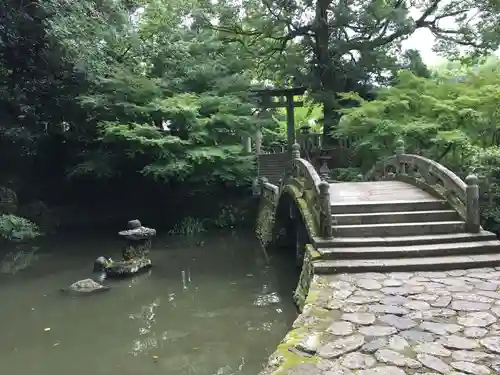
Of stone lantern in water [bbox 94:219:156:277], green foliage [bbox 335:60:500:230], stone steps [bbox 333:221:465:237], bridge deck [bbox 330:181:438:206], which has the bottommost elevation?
stone lantern in water [bbox 94:219:156:277]

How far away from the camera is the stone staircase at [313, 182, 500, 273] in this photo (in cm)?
649

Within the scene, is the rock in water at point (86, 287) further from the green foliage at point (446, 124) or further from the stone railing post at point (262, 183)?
the green foliage at point (446, 124)

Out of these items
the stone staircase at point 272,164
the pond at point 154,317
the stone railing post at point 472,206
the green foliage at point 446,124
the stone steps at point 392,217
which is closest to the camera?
the pond at point 154,317

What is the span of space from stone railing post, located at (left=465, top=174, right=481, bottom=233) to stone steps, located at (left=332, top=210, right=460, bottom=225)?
19.1 inches

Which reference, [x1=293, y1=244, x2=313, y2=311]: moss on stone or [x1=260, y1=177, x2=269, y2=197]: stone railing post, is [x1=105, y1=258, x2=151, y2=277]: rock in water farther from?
[x1=260, y1=177, x2=269, y2=197]: stone railing post

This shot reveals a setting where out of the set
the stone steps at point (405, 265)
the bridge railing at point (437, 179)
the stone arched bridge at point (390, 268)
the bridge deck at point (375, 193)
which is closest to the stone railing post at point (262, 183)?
the bridge railing at point (437, 179)

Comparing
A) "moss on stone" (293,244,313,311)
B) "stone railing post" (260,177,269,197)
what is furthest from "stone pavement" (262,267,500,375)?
"stone railing post" (260,177,269,197)

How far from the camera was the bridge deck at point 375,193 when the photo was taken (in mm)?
8672

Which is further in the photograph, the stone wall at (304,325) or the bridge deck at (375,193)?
the bridge deck at (375,193)

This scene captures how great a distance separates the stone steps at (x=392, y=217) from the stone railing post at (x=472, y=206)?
0.48 metres

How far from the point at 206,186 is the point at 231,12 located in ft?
21.7

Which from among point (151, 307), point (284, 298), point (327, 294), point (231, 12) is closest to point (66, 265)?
point (151, 307)

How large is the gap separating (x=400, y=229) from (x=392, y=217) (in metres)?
0.40

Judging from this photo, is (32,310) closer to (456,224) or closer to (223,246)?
(223,246)
